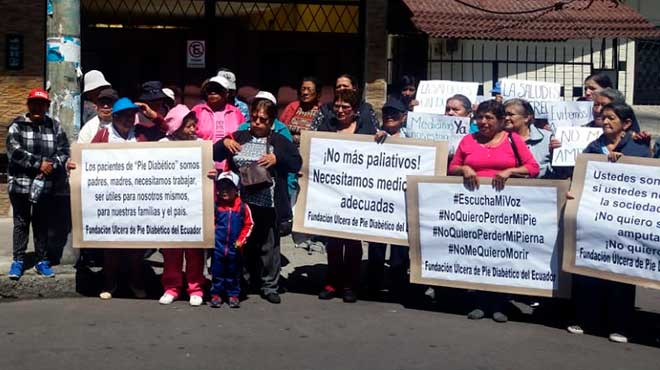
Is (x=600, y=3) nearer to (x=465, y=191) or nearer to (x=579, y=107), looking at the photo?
(x=579, y=107)

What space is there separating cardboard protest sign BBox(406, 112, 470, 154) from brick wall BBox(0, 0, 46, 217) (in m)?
4.65

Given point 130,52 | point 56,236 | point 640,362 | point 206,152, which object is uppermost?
point 130,52

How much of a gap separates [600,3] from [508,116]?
18.3 ft

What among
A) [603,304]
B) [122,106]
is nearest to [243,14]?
[122,106]

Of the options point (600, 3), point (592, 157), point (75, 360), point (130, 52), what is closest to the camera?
point (75, 360)

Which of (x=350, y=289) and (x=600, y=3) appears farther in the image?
(x=600, y=3)

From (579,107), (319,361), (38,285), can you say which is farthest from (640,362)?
(38,285)

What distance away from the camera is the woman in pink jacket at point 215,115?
8.96 m

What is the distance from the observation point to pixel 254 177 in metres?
8.14

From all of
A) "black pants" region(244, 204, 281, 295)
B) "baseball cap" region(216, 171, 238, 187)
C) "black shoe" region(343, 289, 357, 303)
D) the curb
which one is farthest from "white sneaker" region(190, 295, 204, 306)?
"black shoe" region(343, 289, 357, 303)

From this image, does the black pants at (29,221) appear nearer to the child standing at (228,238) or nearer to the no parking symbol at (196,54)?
the child standing at (228,238)

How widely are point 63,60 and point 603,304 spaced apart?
4.86 m

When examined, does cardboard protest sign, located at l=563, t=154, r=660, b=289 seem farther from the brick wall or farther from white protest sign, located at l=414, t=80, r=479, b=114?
the brick wall

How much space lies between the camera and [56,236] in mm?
8828
